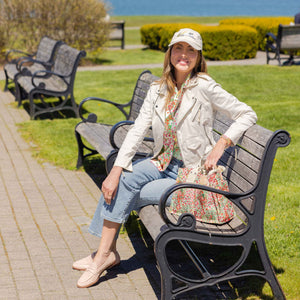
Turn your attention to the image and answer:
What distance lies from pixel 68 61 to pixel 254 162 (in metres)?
5.90

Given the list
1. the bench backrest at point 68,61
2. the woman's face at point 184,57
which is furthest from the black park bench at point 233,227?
the bench backrest at point 68,61

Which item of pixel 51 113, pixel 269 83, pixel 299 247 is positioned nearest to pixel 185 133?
pixel 299 247

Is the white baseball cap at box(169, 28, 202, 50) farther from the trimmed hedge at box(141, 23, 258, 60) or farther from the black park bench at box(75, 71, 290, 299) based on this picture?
the trimmed hedge at box(141, 23, 258, 60)

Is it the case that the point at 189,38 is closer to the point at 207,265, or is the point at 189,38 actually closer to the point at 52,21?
the point at 207,265

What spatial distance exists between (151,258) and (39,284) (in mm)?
886

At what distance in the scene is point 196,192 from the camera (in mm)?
3395

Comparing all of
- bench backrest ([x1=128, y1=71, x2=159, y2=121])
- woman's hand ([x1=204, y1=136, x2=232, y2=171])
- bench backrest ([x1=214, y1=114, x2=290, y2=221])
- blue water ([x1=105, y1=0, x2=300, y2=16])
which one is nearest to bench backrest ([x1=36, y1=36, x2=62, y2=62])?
bench backrest ([x1=128, y1=71, x2=159, y2=121])

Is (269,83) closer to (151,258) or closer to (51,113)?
(51,113)

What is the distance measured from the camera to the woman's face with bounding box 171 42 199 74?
3713mm

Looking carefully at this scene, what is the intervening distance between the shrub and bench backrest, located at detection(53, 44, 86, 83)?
496cm

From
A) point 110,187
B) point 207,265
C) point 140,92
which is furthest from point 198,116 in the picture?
point 140,92

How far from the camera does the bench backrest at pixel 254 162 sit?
3244mm

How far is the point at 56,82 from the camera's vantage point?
9.31 m

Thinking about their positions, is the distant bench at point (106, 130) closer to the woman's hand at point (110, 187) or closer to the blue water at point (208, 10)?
the woman's hand at point (110, 187)
